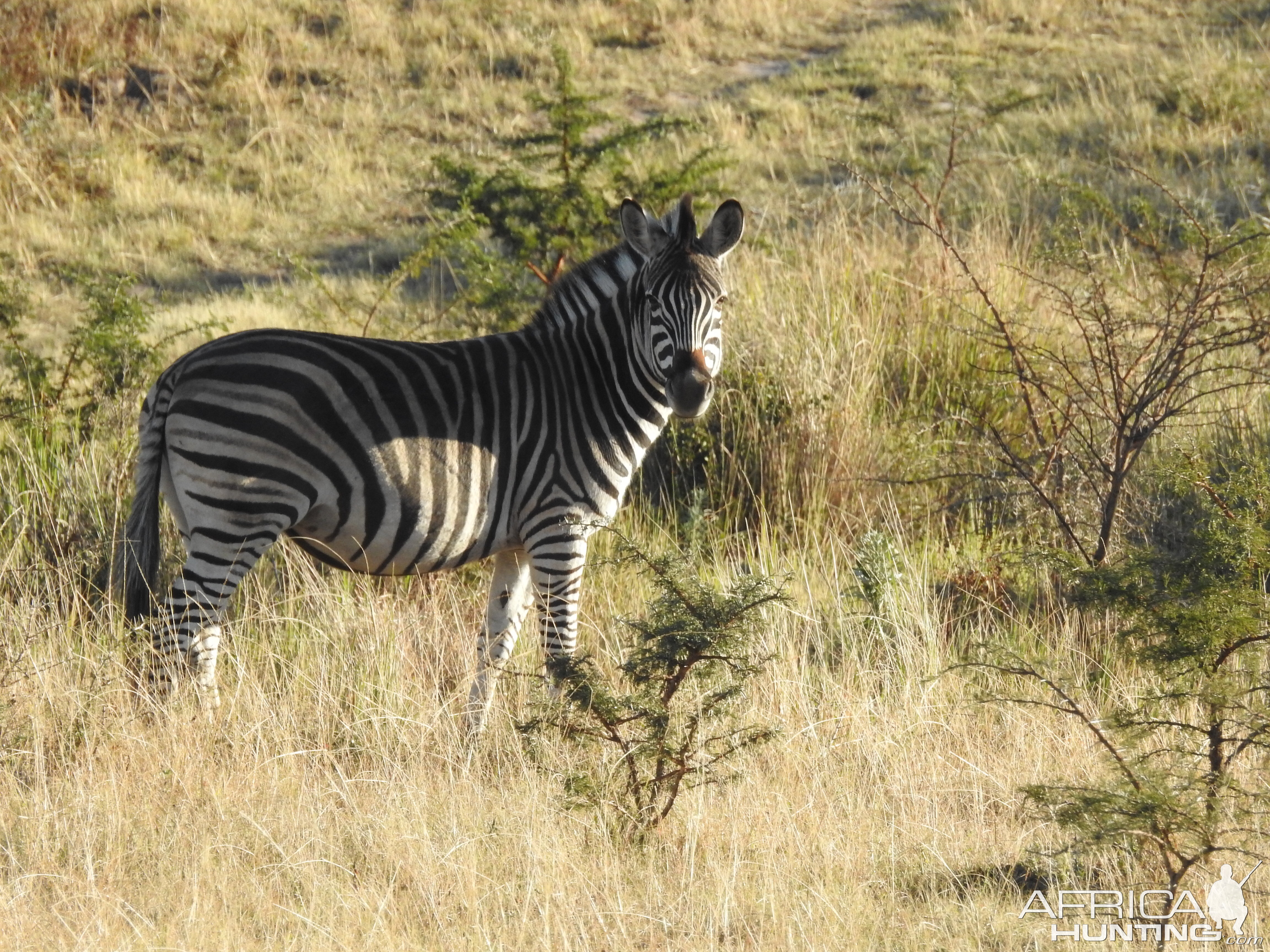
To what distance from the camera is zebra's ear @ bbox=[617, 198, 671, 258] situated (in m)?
5.39

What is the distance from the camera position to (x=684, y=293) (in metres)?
5.27

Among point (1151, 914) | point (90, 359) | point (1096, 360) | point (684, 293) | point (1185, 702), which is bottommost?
point (1151, 914)

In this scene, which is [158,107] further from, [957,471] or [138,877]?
[138,877]

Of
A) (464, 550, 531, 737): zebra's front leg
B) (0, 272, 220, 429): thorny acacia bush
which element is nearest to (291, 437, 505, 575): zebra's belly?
(464, 550, 531, 737): zebra's front leg

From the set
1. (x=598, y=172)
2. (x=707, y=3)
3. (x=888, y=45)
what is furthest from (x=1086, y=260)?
(x=707, y=3)

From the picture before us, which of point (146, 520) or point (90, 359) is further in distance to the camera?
point (90, 359)

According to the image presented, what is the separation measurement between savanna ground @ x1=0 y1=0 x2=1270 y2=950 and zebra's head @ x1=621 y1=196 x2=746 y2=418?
2.93ft

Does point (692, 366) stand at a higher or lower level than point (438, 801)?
higher

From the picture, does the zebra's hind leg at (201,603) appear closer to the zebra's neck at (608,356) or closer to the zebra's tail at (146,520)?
the zebra's tail at (146,520)

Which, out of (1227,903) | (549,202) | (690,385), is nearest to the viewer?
(1227,903)

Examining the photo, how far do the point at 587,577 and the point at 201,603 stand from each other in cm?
211

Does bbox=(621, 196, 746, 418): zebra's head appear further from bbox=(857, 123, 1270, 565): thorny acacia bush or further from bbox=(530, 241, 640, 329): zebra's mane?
bbox=(857, 123, 1270, 565): thorny acacia bush

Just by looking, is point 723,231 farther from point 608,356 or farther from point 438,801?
point 438,801

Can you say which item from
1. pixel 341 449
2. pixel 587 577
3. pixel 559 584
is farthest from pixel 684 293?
pixel 587 577
